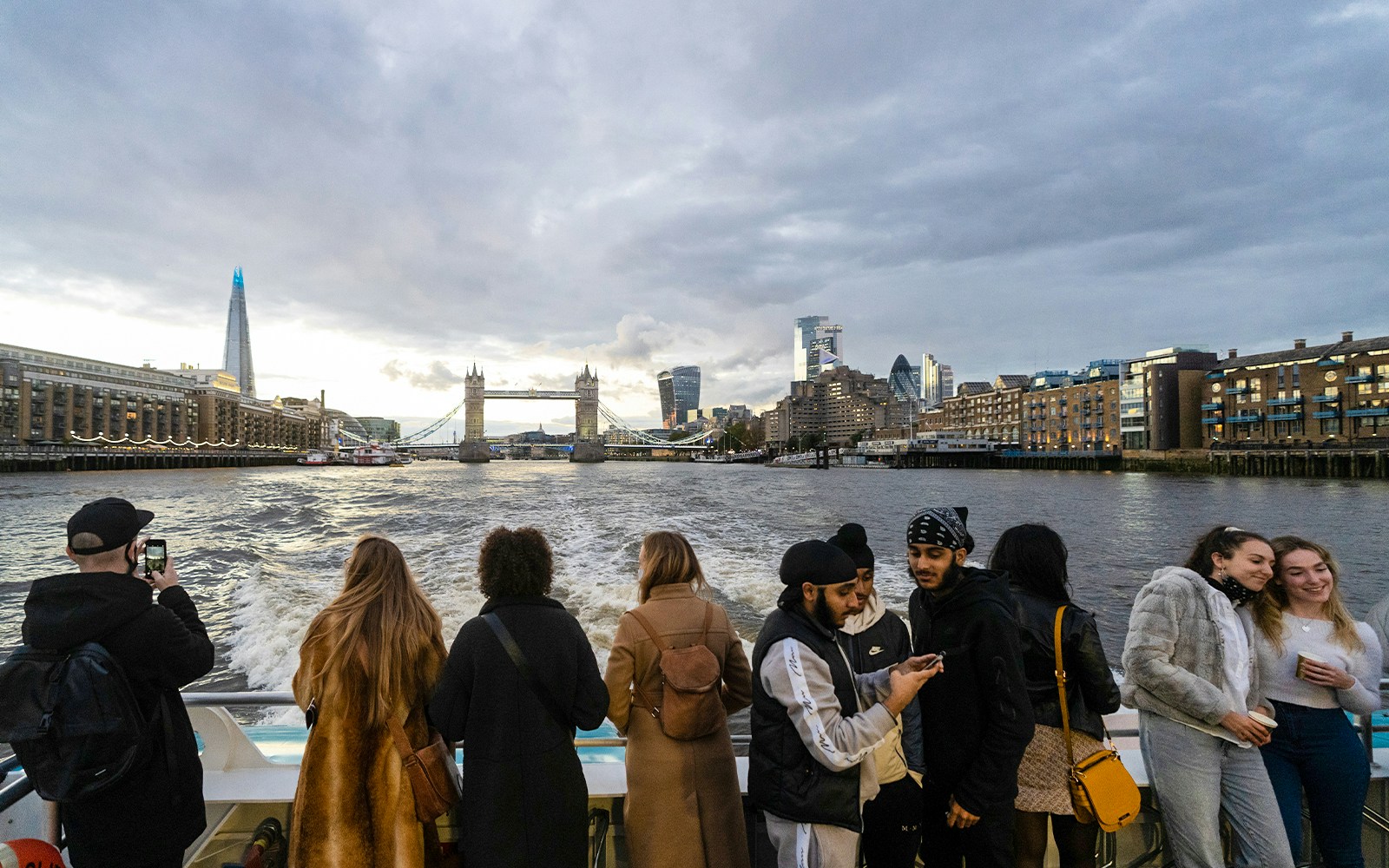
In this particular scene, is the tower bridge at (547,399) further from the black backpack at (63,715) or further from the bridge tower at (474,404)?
the black backpack at (63,715)

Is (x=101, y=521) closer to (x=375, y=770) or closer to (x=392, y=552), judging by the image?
(x=392, y=552)

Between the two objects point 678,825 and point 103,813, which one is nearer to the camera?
point 103,813

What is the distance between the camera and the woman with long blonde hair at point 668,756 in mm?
2002

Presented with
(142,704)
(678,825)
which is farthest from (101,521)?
(678,825)

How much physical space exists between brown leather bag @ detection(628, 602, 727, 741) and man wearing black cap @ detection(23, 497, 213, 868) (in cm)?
124

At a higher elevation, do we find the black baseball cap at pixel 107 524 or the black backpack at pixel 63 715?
the black baseball cap at pixel 107 524

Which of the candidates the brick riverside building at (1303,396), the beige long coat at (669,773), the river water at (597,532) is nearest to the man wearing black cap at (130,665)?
the beige long coat at (669,773)

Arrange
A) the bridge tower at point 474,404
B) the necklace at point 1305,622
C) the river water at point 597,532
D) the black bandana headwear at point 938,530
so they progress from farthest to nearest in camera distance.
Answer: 1. the bridge tower at point 474,404
2. the river water at point 597,532
3. the necklace at point 1305,622
4. the black bandana headwear at point 938,530

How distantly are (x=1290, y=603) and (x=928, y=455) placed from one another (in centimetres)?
8777

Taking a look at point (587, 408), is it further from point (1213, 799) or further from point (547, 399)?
point (1213, 799)

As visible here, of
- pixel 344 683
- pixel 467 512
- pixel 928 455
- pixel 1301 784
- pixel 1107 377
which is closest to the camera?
pixel 344 683

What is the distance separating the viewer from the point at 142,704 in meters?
1.74

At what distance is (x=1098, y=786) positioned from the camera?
6.72ft

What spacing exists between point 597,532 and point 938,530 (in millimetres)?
15186
